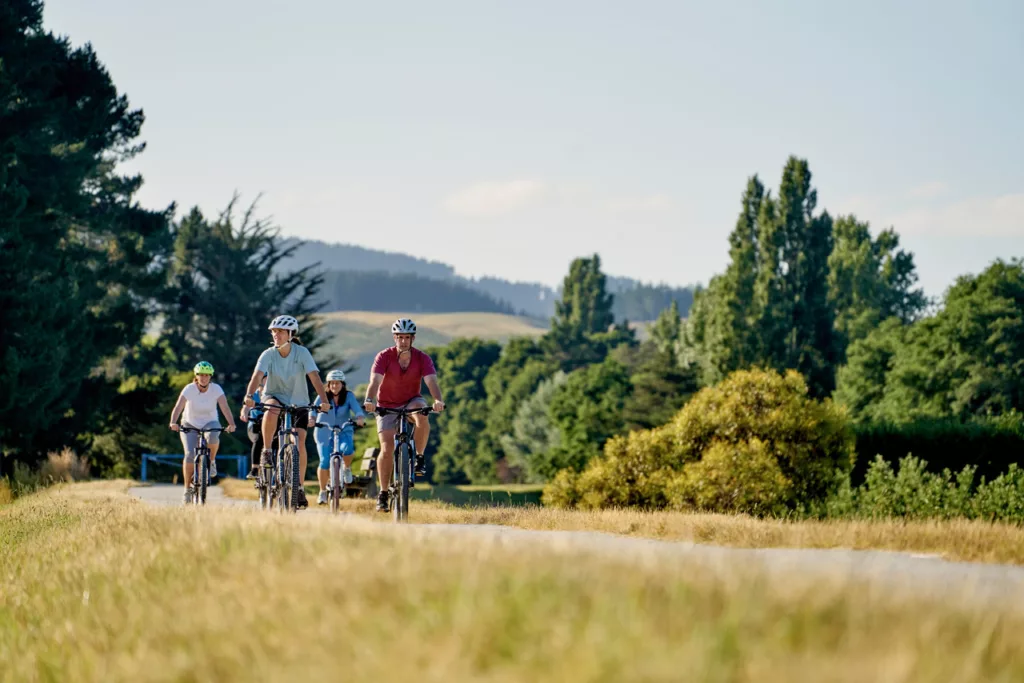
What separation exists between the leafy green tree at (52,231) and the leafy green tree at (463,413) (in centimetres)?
7719

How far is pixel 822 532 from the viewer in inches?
482

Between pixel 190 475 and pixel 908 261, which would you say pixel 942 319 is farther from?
Result: pixel 190 475

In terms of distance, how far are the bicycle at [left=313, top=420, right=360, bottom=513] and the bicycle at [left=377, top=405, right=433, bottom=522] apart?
10.9 ft

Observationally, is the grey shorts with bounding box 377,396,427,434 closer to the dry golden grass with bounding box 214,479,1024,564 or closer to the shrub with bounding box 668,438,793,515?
the dry golden grass with bounding box 214,479,1024,564

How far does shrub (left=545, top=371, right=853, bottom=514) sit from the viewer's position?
3309cm

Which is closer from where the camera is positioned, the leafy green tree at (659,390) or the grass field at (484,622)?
the grass field at (484,622)

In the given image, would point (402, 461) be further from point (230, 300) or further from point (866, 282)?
point (866, 282)

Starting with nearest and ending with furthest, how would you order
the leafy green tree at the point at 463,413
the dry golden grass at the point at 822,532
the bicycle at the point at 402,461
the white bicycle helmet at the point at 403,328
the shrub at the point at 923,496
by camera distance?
the dry golden grass at the point at 822,532
the white bicycle helmet at the point at 403,328
the bicycle at the point at 402,461
the shrub at the point at 923,496
the leafy green tree at the point at 463,413

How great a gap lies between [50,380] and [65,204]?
7452mm

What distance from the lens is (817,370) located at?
76.6m

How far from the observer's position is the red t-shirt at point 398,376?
47.8 ft

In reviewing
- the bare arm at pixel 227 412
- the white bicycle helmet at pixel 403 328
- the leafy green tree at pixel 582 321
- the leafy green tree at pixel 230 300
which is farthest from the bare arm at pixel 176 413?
the leafy green tree at pixel 582 321

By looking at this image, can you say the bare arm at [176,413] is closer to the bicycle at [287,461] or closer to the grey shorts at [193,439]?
the grey shorts at [193,439]

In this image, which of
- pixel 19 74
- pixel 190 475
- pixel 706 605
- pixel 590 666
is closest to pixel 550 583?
pixel 706 605
